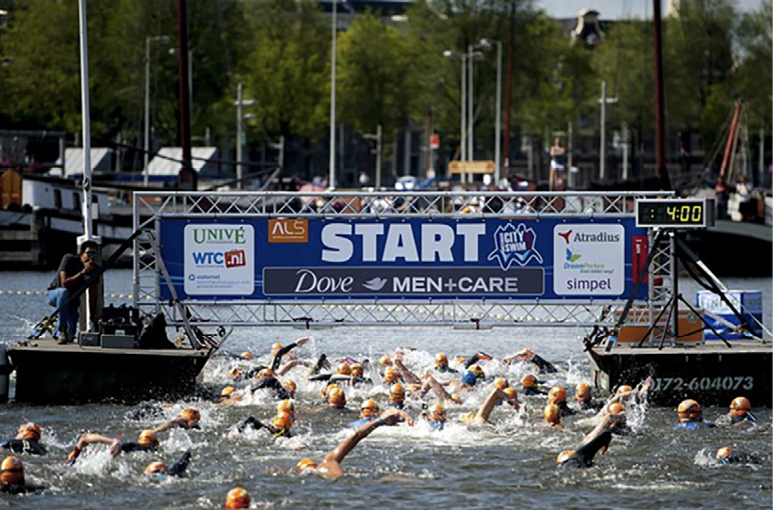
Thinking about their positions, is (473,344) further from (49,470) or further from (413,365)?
(49,470)

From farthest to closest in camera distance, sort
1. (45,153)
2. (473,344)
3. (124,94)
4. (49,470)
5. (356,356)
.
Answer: (124,94)
(45,153)
(473,344)
(356,356)
(49,470)

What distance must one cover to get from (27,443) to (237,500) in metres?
4.66

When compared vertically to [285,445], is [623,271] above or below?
above

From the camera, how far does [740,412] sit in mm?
24016

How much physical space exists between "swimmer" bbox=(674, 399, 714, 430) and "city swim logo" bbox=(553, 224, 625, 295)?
367 cm

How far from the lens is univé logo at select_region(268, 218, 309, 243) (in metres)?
26.7

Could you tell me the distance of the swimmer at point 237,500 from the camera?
17.8 metres

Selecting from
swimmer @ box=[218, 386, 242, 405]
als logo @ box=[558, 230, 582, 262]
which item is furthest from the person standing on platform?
als logo @ box=[558, 230, 582, 262]

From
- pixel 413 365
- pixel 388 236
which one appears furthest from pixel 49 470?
pixel 413 365

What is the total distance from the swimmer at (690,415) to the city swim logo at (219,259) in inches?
315

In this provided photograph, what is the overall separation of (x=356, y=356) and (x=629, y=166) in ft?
355

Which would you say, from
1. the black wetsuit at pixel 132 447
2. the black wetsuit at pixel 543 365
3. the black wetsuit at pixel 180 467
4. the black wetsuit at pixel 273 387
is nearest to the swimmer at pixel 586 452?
the black wetsuit at pixel 180 467

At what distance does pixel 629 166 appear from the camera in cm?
14038

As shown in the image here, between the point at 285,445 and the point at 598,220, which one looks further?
the point at 598,220
